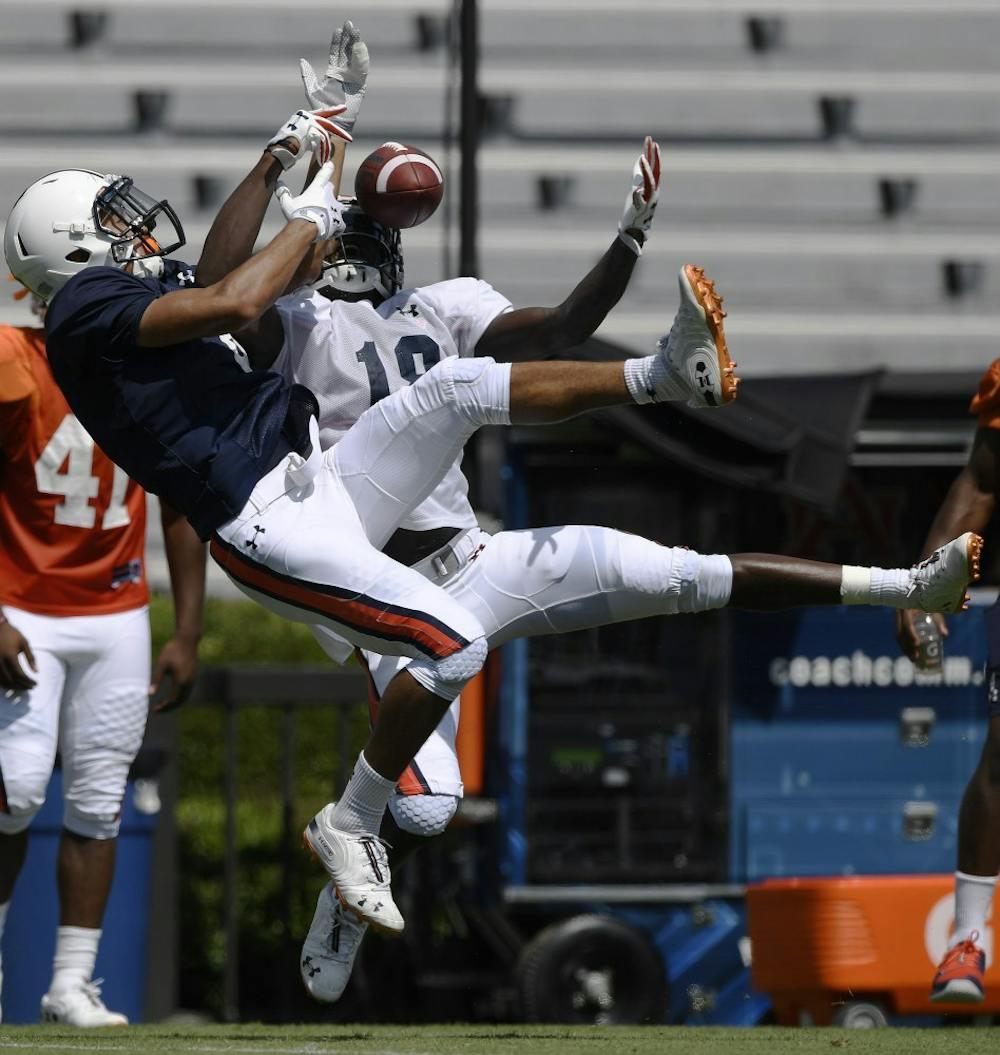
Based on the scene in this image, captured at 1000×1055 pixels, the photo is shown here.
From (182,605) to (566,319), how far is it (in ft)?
4.69

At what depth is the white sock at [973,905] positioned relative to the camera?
14.4ft

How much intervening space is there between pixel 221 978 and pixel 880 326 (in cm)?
469

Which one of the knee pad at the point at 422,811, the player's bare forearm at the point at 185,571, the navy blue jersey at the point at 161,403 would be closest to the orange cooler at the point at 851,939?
the knee pad at the point at 422,811

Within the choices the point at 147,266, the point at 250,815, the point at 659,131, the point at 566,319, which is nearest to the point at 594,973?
the point at 250,815

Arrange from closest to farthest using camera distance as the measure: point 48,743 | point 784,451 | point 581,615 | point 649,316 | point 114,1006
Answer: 1. point 581,615
2. point 48,743
3. point 114,1006
4. point 784,451
5. point 649,316

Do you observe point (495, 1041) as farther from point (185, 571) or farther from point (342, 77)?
point (342, 77)

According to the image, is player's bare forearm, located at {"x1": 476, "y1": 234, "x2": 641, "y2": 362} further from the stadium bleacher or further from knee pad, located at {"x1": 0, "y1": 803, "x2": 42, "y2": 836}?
the stadium bleacher

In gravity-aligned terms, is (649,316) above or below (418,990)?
above

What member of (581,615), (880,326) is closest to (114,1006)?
(581,615)

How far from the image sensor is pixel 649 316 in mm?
9367

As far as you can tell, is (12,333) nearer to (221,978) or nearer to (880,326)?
(221,978)

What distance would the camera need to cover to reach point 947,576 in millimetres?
3854

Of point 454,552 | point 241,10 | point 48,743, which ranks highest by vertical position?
point 241,10

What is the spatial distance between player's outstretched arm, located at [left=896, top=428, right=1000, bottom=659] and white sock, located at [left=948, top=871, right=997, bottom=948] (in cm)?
52
